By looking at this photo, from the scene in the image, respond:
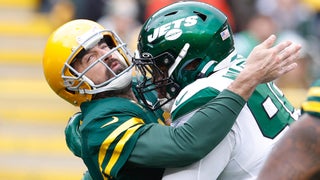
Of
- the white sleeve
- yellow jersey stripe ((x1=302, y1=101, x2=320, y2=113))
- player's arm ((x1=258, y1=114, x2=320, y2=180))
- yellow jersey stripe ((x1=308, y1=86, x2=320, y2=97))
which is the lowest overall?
the white sleeve

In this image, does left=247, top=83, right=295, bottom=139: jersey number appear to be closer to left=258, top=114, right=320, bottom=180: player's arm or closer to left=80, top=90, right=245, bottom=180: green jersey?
left=80, top=90, right=245, bottom=180: green jersey

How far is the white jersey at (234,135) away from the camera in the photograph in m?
3.21

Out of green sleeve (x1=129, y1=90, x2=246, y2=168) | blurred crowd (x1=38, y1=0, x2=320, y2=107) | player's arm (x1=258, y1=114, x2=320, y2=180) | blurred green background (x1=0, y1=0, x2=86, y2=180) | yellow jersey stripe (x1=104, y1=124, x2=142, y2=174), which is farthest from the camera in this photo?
blurred green background (x1=0, y1=0, x2=86, y2=180)

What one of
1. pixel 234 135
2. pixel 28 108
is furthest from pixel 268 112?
pixel 28 108

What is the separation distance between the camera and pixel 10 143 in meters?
8.72

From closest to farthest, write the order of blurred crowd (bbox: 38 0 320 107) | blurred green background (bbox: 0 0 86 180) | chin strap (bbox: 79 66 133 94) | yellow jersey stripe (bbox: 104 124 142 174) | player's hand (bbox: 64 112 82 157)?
yellow jersey stripe (bbox: 104 124 142 174) → chin strap (bbox: 79 66 133 94) → player's hand (bbox: 64 112 82 157) → blurred crowd (bbox: 38 0 320 107) → blurred green background (bbox: 0 0 86 180)

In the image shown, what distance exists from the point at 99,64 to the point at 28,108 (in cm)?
555

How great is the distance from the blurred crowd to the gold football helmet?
3.58 m

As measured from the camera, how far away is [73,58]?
361cm

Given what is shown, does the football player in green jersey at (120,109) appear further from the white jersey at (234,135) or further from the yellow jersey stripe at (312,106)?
the yellow jersey stripe at (312,106)

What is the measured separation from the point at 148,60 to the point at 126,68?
252 millimetres

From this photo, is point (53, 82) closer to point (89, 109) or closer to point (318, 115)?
point (89, 109)

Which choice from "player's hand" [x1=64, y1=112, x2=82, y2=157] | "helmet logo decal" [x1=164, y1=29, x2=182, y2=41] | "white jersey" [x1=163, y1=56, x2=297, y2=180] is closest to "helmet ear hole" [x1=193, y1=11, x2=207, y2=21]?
"helmet logo decal" [x1=164, y1=29, x2=182, y2=41]

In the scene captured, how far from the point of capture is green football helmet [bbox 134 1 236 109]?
3.32 metres
